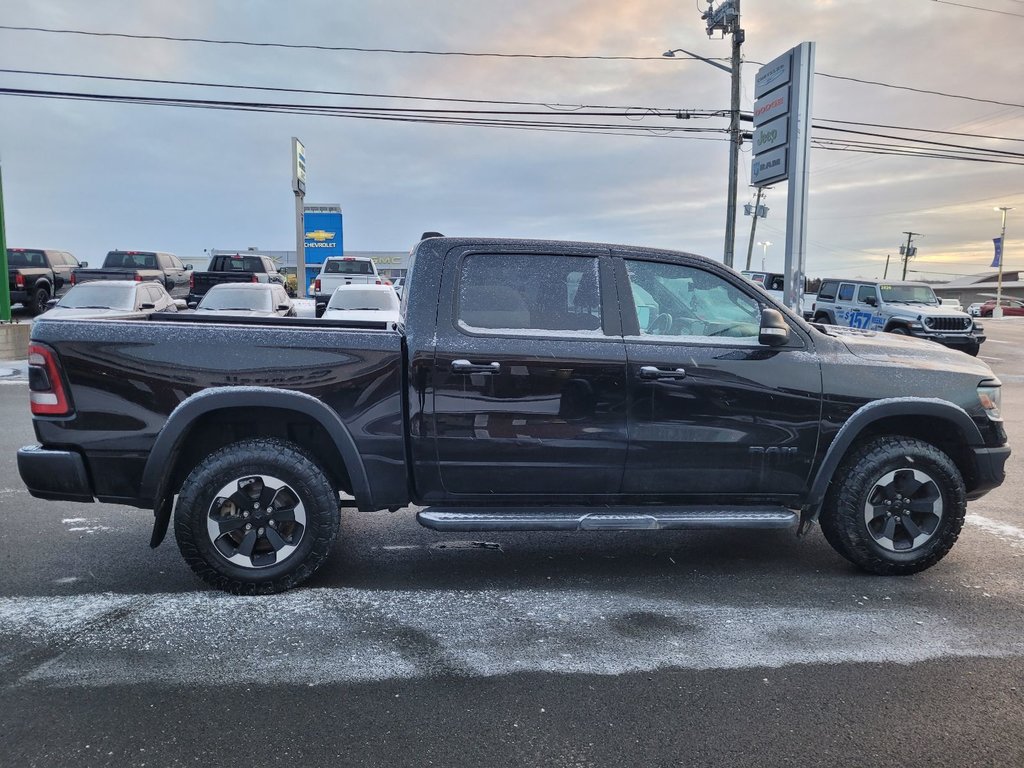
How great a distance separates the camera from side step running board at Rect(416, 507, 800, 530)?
382 centimetres

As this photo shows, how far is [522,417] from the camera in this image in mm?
3838

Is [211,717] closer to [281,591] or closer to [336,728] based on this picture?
[336,728]

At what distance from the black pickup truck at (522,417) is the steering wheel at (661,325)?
10 mm

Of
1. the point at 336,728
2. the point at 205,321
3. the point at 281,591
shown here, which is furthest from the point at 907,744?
the point at 205,321

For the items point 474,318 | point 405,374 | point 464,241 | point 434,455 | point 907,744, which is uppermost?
point 464,241

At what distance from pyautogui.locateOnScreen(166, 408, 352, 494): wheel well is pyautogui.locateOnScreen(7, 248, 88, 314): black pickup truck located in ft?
64.7

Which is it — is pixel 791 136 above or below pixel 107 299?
above

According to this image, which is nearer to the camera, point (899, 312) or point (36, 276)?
point (899, 312)

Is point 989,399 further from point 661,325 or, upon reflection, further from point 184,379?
point 184,379

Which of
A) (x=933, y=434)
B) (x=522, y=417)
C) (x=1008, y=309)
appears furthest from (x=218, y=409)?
(x=1008, y=309)

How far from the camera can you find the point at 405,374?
3.82 metres

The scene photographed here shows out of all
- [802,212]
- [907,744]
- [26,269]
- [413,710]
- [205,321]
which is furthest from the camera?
[26,269]

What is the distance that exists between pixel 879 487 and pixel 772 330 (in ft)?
3.77

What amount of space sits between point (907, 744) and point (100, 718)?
2998mm
